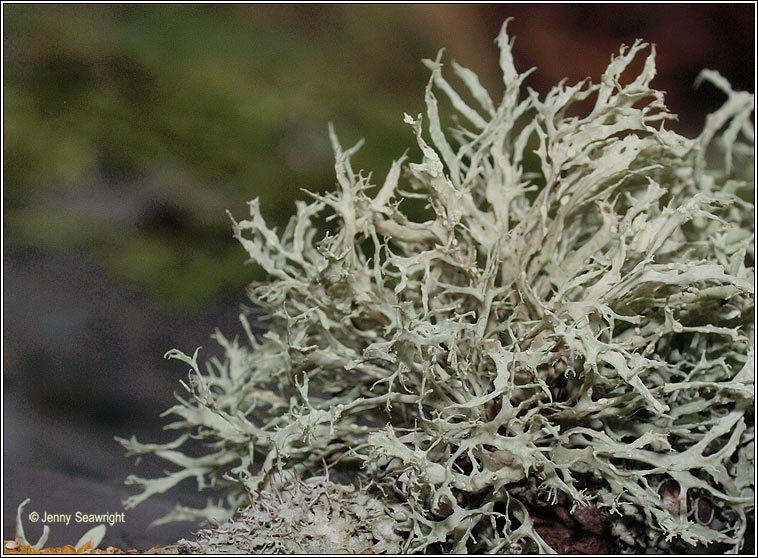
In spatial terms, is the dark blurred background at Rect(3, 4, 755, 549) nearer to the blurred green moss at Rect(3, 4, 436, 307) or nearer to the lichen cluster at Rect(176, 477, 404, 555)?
the blurred green moss at Rect(3, 4, 436, 307)

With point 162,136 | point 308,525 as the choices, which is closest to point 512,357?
point 308,525

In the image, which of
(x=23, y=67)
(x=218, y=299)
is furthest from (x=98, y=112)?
(x=218, y=299)

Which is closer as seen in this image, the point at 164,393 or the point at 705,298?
the point at 705,298

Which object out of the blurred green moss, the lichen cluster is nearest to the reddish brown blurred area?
the blurred green moss

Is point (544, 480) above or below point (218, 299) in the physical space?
below

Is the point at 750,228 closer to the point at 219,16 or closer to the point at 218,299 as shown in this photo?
the point at 218,299

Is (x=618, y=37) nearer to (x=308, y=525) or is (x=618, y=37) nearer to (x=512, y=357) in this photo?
(x=512, y=357)
